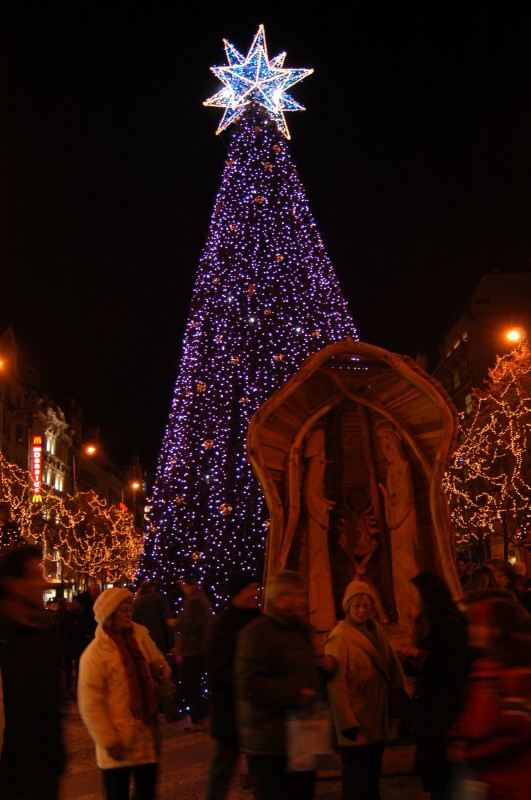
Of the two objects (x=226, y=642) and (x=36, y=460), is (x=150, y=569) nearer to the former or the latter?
(x=226, y=642)

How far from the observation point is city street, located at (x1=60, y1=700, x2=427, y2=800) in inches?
269

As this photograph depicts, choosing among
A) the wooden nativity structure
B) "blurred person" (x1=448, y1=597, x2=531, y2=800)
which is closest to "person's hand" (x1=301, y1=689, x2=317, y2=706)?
"blurred person" (x1=448, y1=597, x2=531, y2=800)

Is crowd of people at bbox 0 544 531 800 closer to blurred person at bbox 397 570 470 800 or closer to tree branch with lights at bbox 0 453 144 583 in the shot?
blurred person at bbox 397 570 470 800

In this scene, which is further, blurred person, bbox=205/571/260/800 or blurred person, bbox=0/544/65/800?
blurred person, bbox=205/571/260/800

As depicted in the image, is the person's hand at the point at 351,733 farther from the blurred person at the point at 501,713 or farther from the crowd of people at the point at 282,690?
the blurred person at the point at 501,713

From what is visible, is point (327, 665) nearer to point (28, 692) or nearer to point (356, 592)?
point (356, 592)

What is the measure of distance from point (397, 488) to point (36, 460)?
48209 mm

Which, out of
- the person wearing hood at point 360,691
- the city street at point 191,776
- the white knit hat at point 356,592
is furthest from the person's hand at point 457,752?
the city street at point 191,776

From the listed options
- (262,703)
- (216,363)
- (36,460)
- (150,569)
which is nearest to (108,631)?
(262,703)

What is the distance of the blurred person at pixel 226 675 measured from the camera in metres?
5.12

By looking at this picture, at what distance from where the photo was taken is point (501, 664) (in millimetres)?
3262

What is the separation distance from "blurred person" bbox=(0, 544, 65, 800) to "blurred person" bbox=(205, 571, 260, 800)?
57.3 inches

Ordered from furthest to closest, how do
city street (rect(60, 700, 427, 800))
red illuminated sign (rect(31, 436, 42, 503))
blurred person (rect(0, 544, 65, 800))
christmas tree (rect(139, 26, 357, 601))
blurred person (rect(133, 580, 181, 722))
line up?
red illuminated sign (rect(31, 436, 42, 503)) → christmas tree (rect(139, 26, 357, 601)) → blurred person (rect(133, 580, 181, 722)) → city street (rect(60, 700, 427, 800)) → blurred person (rect(0, 544, 65, 800))

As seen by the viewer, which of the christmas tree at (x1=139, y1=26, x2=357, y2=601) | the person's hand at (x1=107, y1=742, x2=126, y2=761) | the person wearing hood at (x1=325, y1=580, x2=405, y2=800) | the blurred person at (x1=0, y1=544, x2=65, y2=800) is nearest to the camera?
the blurred person at (x1=0, y1=544, x2=65, y2=800)
